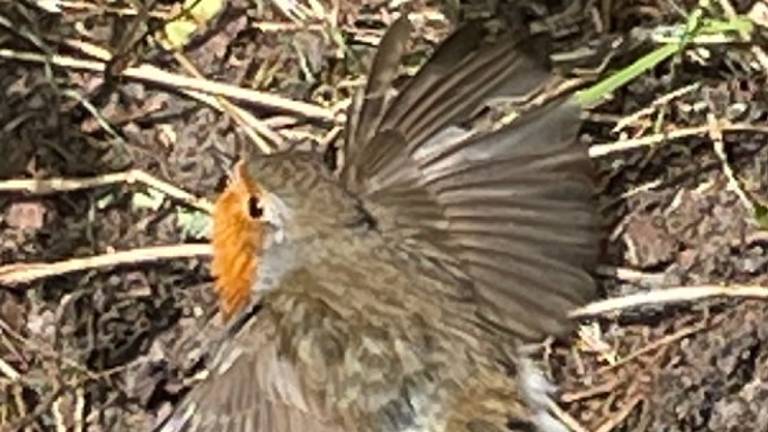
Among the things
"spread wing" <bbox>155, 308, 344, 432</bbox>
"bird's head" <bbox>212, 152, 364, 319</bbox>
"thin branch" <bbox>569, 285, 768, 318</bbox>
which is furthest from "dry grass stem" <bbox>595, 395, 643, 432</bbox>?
"spread wing" <bbox>155, 308, 344, 432</bbox>

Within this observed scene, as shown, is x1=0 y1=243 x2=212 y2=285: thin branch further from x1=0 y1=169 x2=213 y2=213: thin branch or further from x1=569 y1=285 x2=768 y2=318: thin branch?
x1=569 y1=285 x2=768 y2=318: thin branch

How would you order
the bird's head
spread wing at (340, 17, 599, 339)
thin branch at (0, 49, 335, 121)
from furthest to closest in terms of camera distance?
thin branch at (0, 49, 335, 121) < spread wing at (340, 17, 599, 339) < the bird's head

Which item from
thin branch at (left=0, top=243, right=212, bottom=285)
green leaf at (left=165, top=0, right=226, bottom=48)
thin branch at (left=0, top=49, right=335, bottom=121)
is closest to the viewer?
thin branch at (left=0, top=243, right=212, bottom=285)

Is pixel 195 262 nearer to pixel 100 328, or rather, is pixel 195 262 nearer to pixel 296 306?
pixel 100 328

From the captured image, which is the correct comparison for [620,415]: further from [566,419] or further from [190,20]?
[190,20]

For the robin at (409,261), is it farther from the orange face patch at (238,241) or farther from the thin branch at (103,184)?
the thin branch at (103,184)

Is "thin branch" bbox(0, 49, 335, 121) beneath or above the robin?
above

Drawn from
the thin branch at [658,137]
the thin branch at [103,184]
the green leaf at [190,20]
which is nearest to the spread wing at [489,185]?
the thin branch at [658,137]

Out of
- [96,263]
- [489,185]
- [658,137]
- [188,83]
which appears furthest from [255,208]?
[658,137]

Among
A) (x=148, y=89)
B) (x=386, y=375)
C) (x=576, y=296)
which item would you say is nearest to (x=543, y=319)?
(x=576, y=296)
